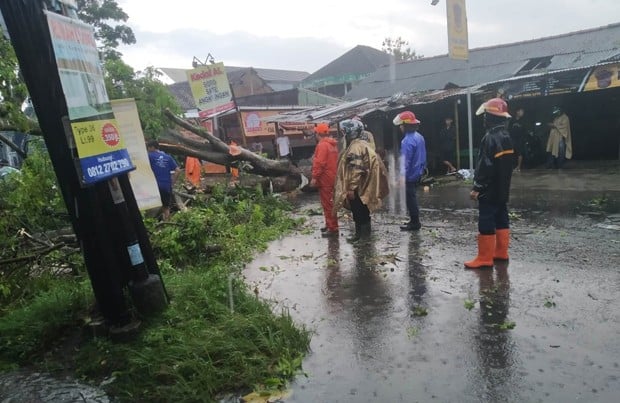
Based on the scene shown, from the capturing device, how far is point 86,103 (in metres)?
3.71

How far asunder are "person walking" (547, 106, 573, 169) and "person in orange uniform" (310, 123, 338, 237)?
958cm

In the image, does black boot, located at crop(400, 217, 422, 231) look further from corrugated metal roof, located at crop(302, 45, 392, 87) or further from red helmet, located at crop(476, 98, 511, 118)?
corrugated metal roof, located at crop(302, 45, 392, 87)

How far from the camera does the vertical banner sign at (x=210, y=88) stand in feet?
45.7

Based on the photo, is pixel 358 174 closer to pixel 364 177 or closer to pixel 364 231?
pixel 364 177

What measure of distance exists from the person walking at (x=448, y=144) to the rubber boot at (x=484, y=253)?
1016cm

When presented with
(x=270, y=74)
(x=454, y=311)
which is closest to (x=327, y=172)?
(x=454, y=311)

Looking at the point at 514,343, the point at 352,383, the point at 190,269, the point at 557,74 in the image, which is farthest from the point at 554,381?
the point at 557,74

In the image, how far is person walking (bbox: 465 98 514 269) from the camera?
5.41 m

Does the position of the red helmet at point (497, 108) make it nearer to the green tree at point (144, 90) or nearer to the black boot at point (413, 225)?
the black boot at point (413, 225)

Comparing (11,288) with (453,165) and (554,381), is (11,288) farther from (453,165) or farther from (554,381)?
(453,165)

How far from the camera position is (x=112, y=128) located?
3869mm

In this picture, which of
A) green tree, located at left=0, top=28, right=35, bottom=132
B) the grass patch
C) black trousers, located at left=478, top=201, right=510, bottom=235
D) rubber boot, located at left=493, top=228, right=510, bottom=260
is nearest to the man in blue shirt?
rubber boot, located at left=493, top=228, right=510, bottom=260

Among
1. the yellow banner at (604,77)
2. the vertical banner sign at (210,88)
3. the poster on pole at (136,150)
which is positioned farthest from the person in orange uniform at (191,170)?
the yellow banner at (604,77)

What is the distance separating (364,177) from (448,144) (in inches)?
374
